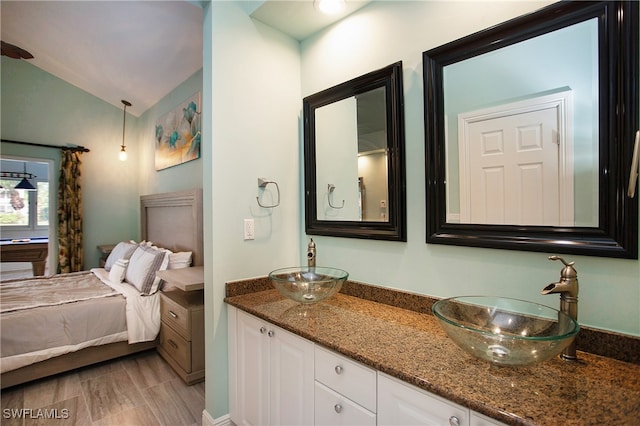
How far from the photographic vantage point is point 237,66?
179 centimetres

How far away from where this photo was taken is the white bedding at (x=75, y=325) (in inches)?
89.4

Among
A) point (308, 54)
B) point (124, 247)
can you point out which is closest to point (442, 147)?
point (308, 54)

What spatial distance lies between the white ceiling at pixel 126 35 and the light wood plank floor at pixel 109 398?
259 centimetres

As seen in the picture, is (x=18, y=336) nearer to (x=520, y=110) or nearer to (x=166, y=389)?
(x=166, y=389)

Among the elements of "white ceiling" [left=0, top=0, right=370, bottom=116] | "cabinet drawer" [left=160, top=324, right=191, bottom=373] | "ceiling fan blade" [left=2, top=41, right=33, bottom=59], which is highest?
"ceiling fan blade" [left=2, top=41, right=33, bottom=59]

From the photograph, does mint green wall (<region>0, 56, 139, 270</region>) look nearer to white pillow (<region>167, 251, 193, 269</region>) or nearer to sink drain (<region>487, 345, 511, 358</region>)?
→ white pillow (<region>167, 251, 193, 269</region>)

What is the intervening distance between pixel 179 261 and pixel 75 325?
0.90m

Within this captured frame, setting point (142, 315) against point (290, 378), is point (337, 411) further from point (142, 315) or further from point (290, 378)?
point (142, 315)

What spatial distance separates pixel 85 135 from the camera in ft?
14.8

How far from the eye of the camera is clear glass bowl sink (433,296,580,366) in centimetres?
84

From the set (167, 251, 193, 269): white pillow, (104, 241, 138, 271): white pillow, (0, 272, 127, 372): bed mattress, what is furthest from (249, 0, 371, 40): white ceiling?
(104, 241, 138, 271): white pillow

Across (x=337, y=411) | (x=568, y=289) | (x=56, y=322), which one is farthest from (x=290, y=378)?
(x=56, y=322)

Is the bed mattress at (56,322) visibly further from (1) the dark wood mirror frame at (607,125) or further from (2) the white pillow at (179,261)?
(1) the dark wood mirror frame at (607,125)

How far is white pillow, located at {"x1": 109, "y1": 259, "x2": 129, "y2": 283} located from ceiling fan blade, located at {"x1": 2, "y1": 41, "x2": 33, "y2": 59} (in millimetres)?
2910
